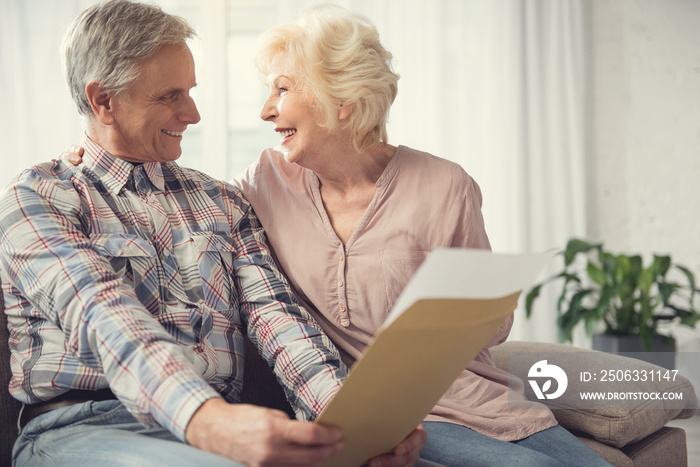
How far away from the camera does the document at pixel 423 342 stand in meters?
0.76

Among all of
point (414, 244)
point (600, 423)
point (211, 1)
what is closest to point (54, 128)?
point (211, 1)

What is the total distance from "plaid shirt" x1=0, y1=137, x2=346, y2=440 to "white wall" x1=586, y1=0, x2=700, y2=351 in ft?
8.96

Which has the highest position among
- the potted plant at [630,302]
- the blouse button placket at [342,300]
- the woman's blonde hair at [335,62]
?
the woman's blonde hair at [335,62]

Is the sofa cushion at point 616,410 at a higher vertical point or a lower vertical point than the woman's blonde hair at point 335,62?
lower

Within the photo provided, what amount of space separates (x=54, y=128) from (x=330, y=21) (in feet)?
8.51

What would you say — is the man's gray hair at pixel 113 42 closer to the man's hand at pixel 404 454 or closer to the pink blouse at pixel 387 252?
the pink blouse at pixel 387 252

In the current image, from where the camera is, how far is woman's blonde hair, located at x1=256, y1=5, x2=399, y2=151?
156cm

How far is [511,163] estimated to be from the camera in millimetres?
3674

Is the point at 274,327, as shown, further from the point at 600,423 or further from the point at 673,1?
the point at 673,1

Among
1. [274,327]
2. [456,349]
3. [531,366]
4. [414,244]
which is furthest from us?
[531,366]

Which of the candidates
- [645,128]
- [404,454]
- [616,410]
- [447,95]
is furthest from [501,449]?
[645,128]

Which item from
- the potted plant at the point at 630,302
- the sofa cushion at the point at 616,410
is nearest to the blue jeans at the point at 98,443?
the sofa cushion at the point at 616,410

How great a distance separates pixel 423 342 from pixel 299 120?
2.84 ft

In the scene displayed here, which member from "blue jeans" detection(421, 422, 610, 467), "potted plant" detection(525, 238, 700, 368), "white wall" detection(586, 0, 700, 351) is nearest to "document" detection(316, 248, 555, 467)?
"blue jeans" detection(421, 422, 610, 467)
